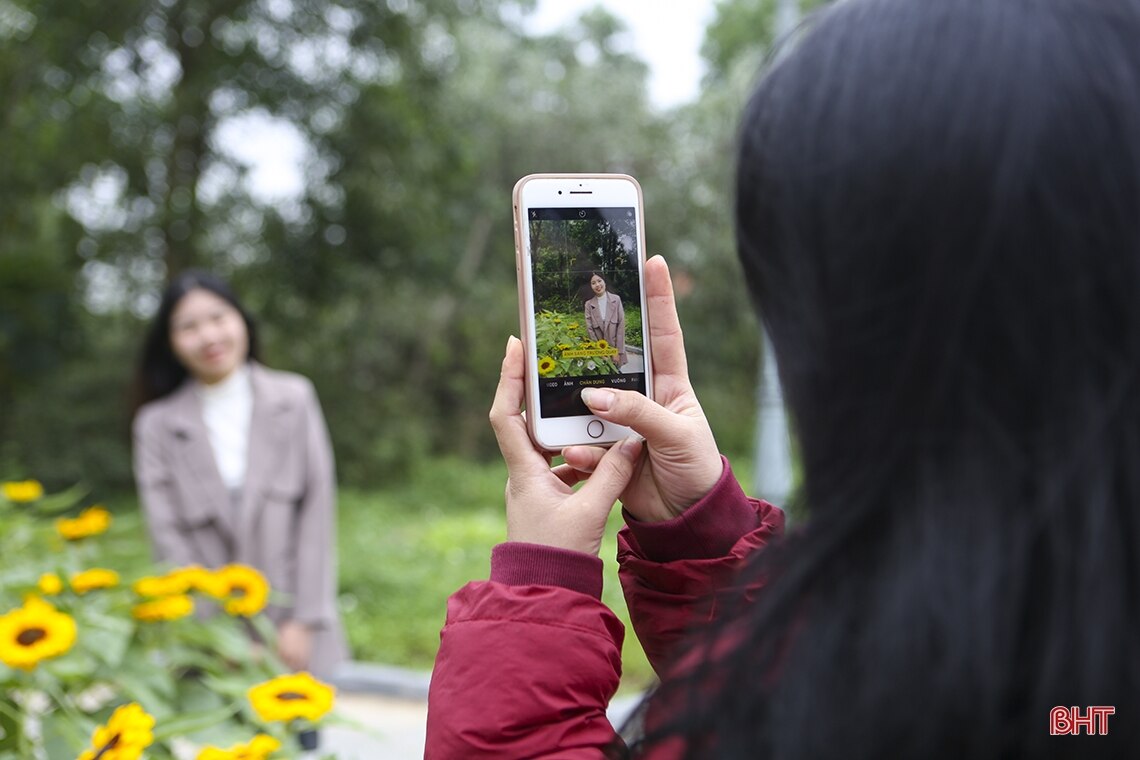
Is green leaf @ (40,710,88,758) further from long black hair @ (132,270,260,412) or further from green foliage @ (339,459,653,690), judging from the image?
green foliage @ (339,459,653,690)

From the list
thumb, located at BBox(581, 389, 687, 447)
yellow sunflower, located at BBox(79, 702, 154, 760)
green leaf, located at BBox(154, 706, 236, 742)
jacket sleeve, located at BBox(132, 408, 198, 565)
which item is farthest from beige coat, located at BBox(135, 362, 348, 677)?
thumb, located at BBox(581, 389, 687, 447)

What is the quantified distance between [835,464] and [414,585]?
6881mm

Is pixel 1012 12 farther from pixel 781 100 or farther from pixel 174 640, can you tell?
pixel 174 640

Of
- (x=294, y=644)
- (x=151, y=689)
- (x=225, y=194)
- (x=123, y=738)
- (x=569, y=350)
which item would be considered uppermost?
(x=225, y=194)

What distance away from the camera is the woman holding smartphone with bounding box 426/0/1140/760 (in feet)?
2.02

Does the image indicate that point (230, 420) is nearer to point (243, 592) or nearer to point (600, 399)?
point (243, 592)

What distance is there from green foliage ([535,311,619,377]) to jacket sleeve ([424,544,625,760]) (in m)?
0.30

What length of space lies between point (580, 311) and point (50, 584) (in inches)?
50.9

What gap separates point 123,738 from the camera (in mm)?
1312

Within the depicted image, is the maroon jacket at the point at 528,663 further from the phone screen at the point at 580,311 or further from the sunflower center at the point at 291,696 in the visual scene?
the sunflower center at the point at 291,696

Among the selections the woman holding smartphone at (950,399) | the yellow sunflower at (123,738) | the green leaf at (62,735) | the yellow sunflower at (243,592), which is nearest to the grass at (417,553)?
the yellow sunflower at (243,592)

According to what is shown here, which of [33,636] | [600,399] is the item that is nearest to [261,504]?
[33,636]

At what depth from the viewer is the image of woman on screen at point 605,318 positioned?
3.74 ft
